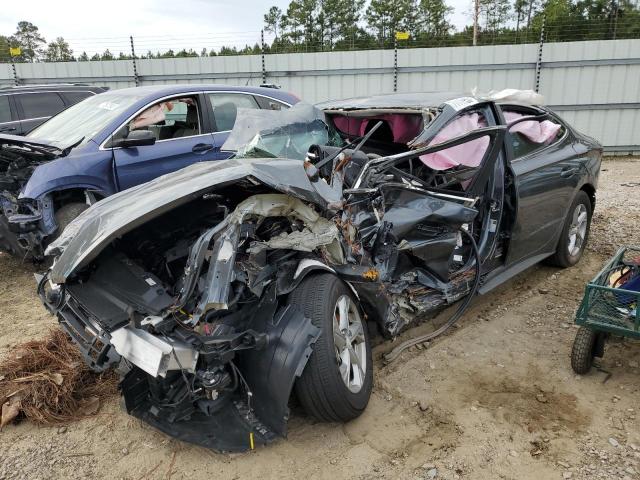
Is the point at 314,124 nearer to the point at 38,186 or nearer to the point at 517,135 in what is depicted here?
the point at 517,135

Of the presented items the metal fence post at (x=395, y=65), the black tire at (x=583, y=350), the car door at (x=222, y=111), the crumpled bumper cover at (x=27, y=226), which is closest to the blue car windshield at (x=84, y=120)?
the crumpled bumper cover at (x=27, y=226)

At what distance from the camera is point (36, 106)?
845cm

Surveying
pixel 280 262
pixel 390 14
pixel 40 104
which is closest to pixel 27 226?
pixel 280 262

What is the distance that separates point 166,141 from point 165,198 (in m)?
3.27

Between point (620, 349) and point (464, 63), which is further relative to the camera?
point (464, 63)

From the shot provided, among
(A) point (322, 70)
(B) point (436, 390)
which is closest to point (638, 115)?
(A) point (322, 70)

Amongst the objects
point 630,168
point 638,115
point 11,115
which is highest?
point 11,115

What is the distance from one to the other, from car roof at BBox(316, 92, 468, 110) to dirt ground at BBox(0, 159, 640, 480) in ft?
5.63

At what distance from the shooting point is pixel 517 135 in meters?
4.11

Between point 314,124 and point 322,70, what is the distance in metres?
9.40

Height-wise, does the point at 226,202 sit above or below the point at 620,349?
above

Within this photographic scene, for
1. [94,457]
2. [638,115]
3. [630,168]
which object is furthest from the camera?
[638,115]

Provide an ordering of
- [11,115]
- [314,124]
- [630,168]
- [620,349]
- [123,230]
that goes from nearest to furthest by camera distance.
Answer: [123,230] < [620,349] < [314,124] < [11,115] < [630,168]

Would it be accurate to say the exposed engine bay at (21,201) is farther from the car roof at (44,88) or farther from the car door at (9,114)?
the car roof at (44,88)
